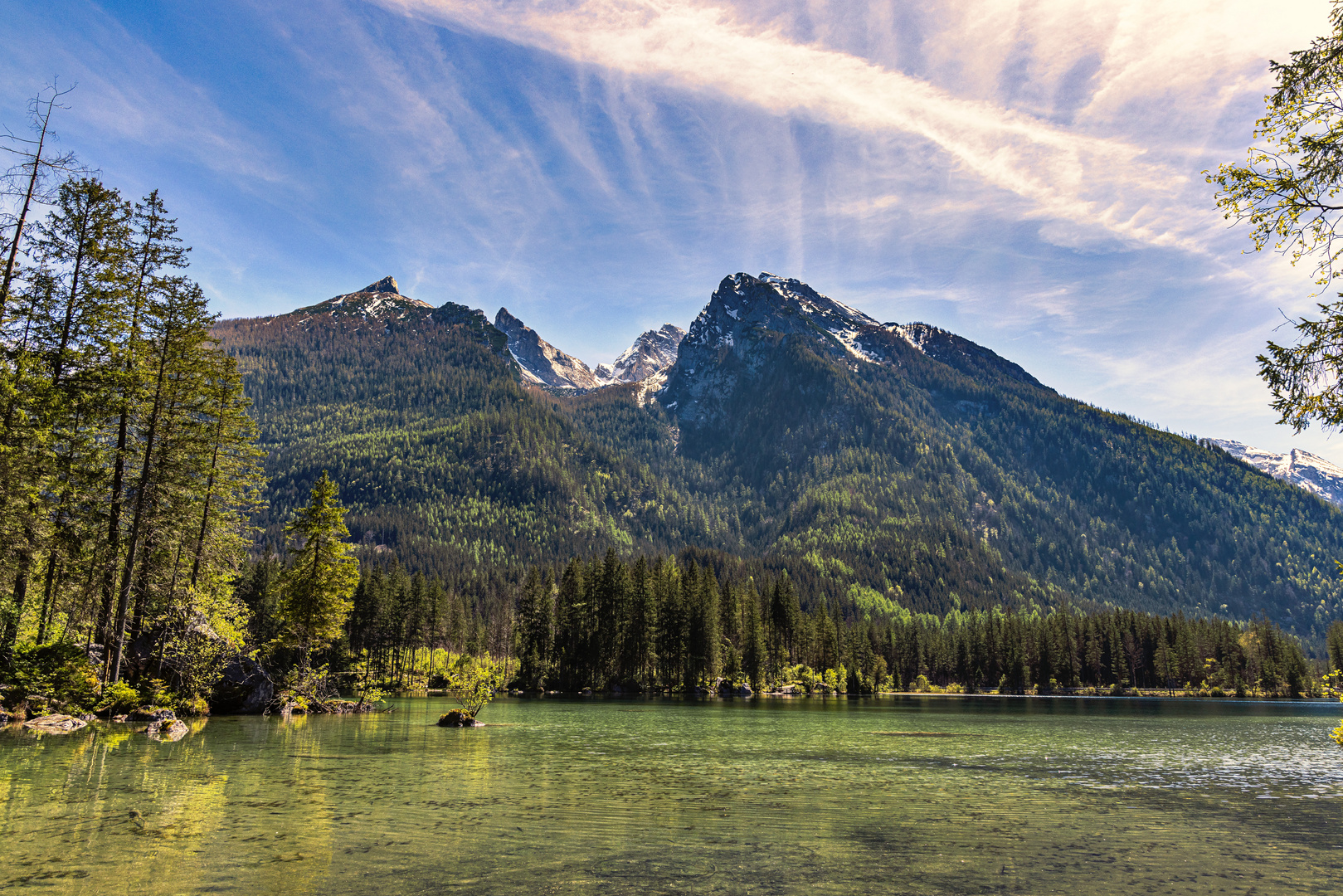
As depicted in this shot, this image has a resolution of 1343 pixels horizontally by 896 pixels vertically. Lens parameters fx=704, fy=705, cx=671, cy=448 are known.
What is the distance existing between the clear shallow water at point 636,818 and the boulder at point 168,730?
1038mm

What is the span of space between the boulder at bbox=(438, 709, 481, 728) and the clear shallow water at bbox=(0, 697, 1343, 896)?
9366 millimetres

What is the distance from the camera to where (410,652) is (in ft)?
376

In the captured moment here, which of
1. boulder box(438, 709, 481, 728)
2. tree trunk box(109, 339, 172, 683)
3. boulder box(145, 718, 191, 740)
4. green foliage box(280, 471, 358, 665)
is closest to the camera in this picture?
boulder box(145, 718, 191, 740)

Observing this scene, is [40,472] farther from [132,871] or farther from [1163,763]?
[1163,763]

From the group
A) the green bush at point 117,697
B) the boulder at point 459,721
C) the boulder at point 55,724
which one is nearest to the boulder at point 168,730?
the green bush at point 117,697

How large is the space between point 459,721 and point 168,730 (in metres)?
16.7

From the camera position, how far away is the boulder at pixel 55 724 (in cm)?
2853

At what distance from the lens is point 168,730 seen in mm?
30469

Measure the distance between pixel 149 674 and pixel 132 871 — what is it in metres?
32.6

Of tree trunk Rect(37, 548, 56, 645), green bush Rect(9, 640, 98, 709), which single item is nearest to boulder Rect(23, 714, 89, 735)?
green bush Rect(9, 640, 98, 709)

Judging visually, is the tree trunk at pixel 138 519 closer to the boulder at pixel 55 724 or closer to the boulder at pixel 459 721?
the boulder at pixel 55 724

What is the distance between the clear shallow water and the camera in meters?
11.7

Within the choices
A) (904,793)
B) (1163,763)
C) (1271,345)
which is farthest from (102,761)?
(1163,763)

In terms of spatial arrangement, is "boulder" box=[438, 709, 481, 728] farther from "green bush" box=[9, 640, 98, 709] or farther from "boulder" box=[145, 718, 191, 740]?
"green bush" box=[9, 640, 98, 709]
